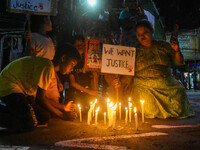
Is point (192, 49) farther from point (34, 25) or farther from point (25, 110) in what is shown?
point (25, 110)

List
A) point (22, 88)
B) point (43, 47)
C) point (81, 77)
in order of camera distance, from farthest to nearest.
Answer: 1. point (81, 77)
2. point (43, 47)
3. point (22, 88)

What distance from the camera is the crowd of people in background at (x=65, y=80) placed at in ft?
9.76

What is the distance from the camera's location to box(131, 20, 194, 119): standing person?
13.9 ft

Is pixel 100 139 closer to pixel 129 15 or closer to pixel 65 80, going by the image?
pixel 65 80

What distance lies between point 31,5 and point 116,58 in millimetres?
2504

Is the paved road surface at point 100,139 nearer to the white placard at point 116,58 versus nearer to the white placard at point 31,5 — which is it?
the white placard at point 116,58

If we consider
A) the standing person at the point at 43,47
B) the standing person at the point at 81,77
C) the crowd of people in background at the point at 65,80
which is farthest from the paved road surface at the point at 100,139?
the standing person at the point at 81,77

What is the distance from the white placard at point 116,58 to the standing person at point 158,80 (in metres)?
0.24

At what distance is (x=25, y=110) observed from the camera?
2.97 m

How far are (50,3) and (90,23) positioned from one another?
22.1 ft

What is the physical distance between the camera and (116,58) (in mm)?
4707

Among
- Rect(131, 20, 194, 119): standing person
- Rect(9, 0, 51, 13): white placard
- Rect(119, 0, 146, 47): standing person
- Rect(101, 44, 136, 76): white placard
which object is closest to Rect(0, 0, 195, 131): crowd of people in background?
Rect(131, 20, 194, 119): standing person

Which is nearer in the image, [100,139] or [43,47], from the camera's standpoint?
[100,139]

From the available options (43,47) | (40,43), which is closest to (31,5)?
(40,43)
